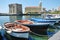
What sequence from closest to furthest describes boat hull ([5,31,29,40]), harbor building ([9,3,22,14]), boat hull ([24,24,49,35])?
boat hull ([5,31,29,40]) → boat hull ([24,24,49,35]) → harbor building ([9,3,22,14])

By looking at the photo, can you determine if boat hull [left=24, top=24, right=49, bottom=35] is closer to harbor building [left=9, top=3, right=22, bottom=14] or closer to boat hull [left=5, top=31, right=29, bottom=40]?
boat hull [left=5, top=31, right=29, bottom=40]

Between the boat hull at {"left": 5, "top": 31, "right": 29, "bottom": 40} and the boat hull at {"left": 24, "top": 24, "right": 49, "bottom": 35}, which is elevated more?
the boat hull at {"left": 5, "top": 31, "right": 29, "bottom": 40}

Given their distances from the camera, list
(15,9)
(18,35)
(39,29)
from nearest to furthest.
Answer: (18,35), (39,29), (15,9)

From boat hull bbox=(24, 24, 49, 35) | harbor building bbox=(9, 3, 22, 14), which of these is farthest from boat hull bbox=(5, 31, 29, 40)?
harbor building bbox=(9, 3, 22, 14)

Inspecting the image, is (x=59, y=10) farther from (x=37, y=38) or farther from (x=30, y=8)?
(x=37, y=38)

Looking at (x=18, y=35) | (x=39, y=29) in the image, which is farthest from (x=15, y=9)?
(x=18, y=35)

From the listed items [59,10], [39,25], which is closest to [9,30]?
[39,25]

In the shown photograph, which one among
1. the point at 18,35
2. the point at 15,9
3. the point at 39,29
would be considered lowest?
the point at 15,9

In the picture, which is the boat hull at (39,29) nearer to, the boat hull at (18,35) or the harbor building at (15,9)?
the boat hull at (18,35)

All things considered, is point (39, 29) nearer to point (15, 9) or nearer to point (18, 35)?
point (18, 35)

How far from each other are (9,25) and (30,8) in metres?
72.7

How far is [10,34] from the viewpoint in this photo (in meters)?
8.68

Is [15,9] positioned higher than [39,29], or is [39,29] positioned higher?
[39,29]

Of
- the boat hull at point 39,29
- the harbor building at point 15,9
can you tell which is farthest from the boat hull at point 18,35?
the harbor building at point 15,9
